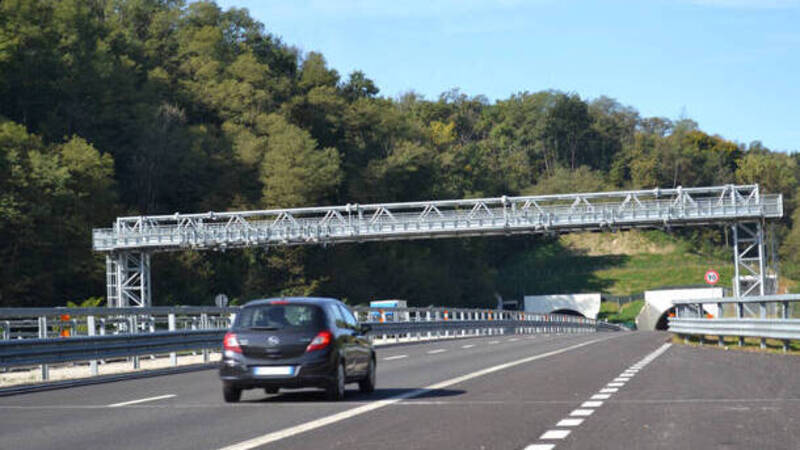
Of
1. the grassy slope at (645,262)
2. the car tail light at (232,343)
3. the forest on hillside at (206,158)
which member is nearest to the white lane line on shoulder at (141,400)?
the car tail light at (232,343)

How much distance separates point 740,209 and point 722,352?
57.1 metres

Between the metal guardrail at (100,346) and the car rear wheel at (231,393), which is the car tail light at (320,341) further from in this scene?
the metal guardrail at (100,346)

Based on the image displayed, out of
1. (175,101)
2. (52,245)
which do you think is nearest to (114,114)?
(175,101)

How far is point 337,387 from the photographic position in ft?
51.2

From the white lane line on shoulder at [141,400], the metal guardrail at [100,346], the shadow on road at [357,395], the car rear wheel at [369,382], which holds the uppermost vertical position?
the metal guardrail at [100,346]

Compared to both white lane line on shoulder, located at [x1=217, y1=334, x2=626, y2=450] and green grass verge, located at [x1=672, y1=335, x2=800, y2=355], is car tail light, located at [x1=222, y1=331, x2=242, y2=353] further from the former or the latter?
green grass verge, located at [x1=672, y1=335, x2=800, y2=355]

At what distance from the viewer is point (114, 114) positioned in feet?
307

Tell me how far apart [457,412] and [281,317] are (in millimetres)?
3187

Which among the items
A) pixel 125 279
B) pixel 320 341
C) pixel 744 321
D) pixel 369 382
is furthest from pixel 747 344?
pixel 125 279

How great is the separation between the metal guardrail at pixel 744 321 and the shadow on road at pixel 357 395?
28.8 ft

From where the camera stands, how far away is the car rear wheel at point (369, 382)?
1716 cm

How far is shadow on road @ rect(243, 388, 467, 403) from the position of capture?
16.2m

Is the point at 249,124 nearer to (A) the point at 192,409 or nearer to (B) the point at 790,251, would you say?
(B) the point at 790,251

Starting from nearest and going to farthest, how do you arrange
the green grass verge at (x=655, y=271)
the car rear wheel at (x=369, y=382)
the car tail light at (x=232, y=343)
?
the car tail light at (x=232, y=343), the car rear wheel at (x=369, y=382), the green grass verge at (x=655, y=271)
